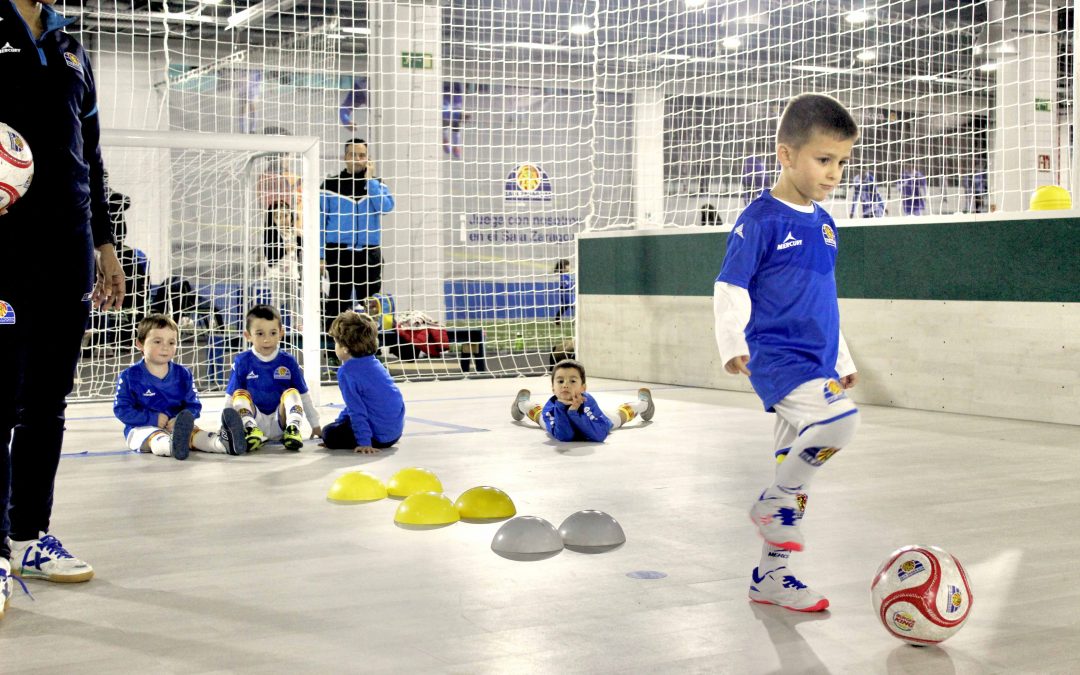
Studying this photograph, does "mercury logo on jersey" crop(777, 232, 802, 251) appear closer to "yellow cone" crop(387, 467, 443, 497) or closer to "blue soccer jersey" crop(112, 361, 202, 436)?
"yellow cone" crop(387, 467, 443, 497)

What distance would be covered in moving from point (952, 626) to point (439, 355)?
29.7ft

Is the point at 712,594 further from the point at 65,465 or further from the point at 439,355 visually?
the point at 439,355

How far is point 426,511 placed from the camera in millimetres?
4266

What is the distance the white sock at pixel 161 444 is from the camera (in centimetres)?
603

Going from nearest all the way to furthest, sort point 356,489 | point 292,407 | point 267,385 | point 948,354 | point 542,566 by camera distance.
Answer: point 542,566 < point 356,489 < point 292,407 < point 267,385 < point 948,354

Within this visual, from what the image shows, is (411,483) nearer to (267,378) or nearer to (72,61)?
(267,378)

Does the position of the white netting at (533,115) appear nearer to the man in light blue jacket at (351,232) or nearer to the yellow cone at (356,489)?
the man in light blue jacket at (351,232)

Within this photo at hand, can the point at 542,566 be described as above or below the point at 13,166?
below

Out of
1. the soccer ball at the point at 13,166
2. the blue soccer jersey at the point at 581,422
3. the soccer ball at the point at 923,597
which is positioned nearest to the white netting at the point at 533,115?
the blue soccer jersey at the point at 581,422

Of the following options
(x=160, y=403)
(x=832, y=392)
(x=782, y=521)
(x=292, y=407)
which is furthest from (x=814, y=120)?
(x=160, y=403)

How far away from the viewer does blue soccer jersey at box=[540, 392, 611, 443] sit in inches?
259

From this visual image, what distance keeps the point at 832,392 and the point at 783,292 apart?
310mm

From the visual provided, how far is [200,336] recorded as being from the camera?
15141 millimetres

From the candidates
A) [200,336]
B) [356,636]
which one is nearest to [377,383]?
[356,636]
